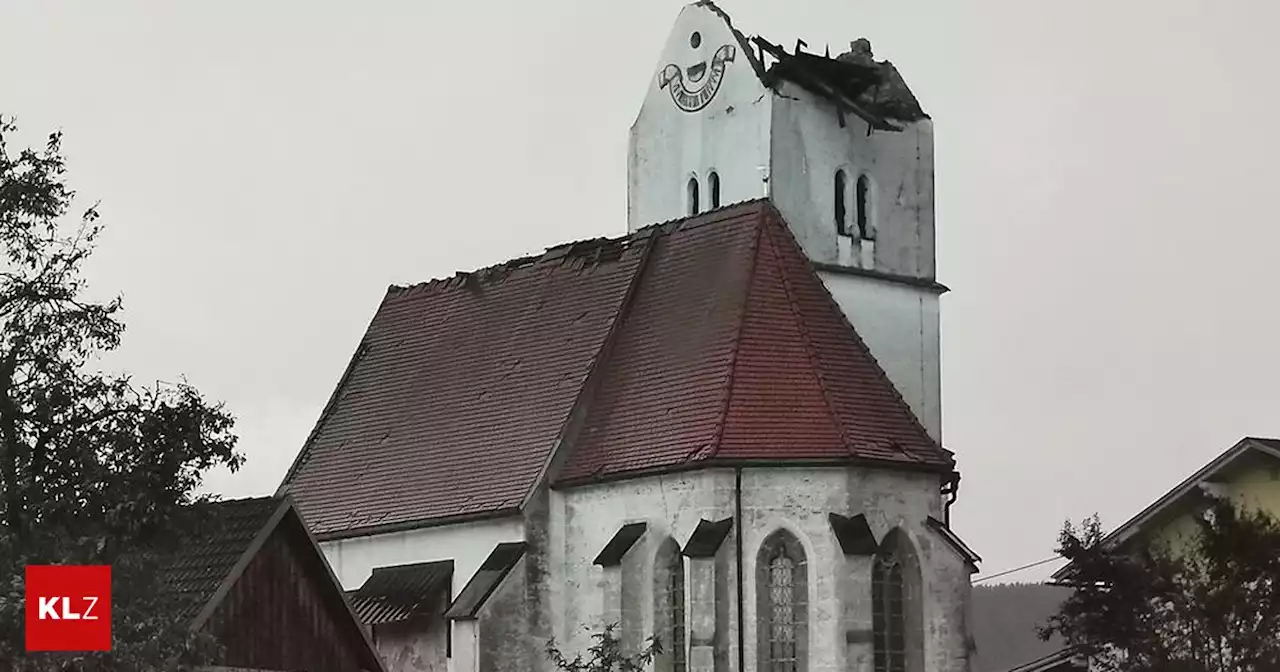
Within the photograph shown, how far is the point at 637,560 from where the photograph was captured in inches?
1688

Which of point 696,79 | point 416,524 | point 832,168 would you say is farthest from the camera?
point 696,79

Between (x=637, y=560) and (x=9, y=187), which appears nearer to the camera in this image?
(x=9, y=187)

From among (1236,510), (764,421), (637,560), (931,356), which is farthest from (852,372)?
(931,356)

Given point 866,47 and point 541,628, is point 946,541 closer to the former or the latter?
point 541,628

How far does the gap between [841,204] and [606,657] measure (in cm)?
2154

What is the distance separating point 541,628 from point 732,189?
60.5ft

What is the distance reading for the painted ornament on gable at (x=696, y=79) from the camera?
198ft

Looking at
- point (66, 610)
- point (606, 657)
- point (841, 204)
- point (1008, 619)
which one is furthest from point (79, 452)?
point (1008, 619)

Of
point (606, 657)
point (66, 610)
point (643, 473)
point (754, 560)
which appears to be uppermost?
point (643, 473)

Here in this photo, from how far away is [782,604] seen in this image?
41438 millimetres

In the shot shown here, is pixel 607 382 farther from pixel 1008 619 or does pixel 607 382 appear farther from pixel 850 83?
pixel 1008 619

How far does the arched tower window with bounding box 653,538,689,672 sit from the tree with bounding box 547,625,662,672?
0.31 meters

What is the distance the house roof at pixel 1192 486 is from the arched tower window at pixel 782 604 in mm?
4746

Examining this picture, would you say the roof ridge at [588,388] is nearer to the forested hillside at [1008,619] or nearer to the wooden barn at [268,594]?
the wooden barn at [268,594]
